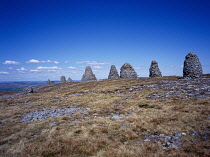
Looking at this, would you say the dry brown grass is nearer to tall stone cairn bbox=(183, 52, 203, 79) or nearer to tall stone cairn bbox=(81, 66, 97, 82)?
tall stone cairn bbox=(183, 52, 203, 79)

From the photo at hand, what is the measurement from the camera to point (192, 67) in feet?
118

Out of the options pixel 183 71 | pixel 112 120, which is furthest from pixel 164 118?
pixel 183 71

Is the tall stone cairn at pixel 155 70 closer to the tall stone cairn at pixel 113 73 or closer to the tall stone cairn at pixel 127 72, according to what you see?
the tall stone cairn at pixel 127 72

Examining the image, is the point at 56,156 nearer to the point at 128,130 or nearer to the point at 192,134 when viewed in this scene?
the point at 128,130

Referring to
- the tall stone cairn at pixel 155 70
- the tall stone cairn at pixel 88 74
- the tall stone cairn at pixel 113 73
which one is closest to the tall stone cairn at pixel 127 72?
the tall stone cairn at pixel 113 73

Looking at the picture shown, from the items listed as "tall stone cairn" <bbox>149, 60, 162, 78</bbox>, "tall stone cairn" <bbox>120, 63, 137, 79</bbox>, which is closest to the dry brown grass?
"tall stone cairn" <bbox>149, 60, 162, 78</bbox>

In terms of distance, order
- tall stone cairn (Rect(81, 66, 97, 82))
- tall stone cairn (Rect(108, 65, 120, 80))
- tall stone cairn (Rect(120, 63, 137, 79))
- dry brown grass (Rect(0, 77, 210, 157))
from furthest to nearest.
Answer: tall stone cairn (Rect(81, 66, 97, 82)) → tall stone cairn (Rect(108, 65, 120, 80)) → tall stone cairn (Rect(120, 63, 137, 79)) → dry brown grass (Rect(0, 77, 210, 157))

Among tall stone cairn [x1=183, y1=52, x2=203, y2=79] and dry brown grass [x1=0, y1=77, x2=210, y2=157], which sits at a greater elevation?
tall stone cairn [x1=183, y1=52, x2=203, y2=79]

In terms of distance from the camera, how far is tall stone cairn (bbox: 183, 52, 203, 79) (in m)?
35.7

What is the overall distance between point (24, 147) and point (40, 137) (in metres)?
1.41

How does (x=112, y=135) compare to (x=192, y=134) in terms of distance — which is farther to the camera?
(x=112, y=135)

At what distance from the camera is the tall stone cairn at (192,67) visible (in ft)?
117

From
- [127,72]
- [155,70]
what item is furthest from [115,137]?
[127,72]

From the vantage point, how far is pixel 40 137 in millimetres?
9461
